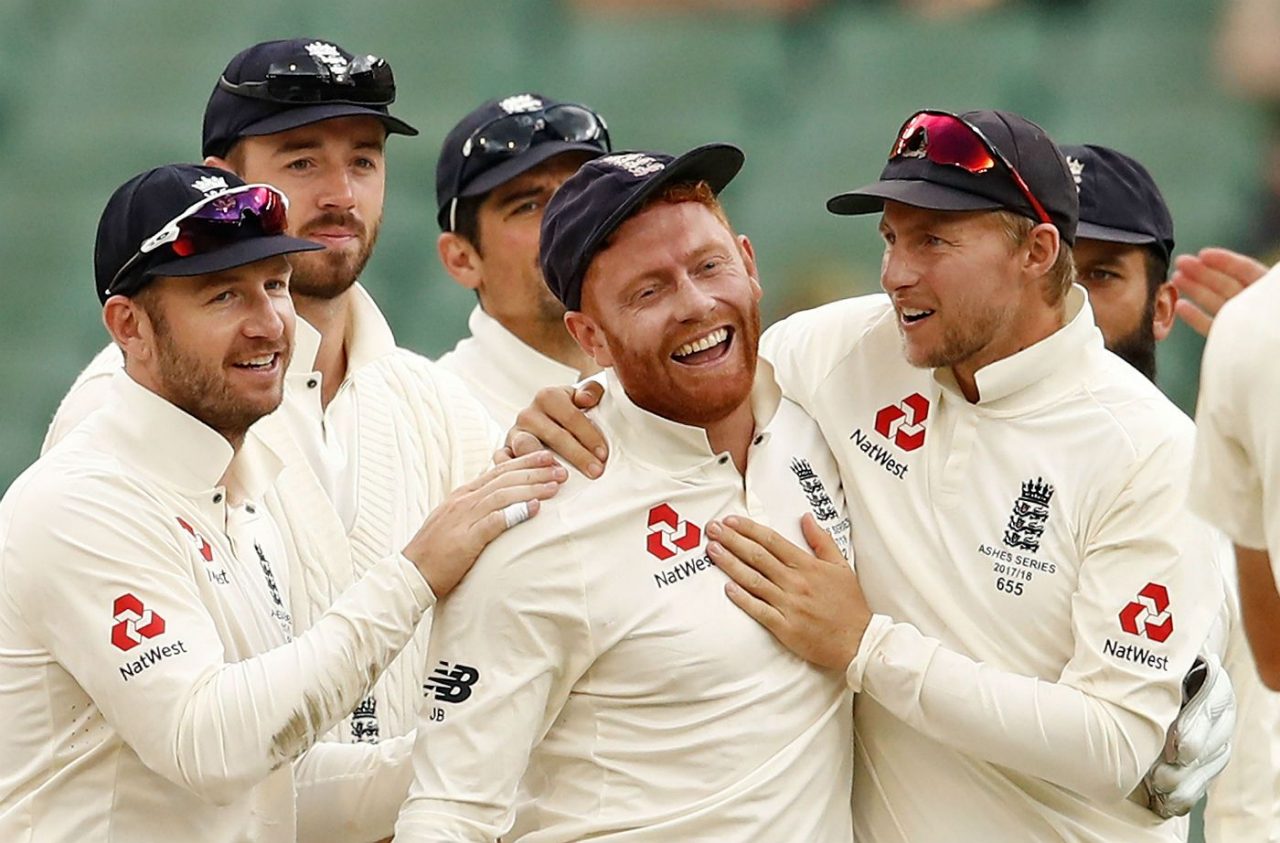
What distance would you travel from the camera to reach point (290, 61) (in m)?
3.48

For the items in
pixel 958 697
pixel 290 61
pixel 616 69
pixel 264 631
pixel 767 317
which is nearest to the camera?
pixel 958 697

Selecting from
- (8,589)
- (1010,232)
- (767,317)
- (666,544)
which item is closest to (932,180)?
(1010,232)

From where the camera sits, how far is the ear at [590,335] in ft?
9.07

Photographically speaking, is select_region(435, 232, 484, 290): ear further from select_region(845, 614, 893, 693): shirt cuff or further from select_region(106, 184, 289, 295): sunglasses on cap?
select_region(845, 614, 893, 693): shirt cuff

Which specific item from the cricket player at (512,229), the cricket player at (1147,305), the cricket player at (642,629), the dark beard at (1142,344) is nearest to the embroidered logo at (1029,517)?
the cricket player at (642,629)

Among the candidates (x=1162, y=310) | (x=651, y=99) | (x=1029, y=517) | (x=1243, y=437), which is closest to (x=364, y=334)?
(x=1029, y=517)

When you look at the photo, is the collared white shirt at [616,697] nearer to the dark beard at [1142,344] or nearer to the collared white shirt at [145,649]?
the collared white shirt at [145,649]

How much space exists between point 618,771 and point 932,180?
89cm

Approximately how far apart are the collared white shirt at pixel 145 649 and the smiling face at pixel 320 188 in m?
0.71

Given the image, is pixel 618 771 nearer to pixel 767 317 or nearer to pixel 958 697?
pixel 958 697

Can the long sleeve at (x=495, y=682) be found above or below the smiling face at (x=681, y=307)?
below

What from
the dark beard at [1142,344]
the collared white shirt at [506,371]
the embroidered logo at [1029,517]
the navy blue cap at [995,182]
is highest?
the navy blue cap at [995,182]

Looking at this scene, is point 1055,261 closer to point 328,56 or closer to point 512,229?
point 328,56

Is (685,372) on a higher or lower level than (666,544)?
higher
